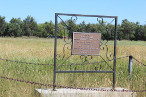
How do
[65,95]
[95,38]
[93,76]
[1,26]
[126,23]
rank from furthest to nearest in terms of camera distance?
[126,23], [1,26], [93,76], [95,38], [65,95]

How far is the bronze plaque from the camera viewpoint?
5707 millimetres

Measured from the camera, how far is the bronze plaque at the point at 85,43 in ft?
18.7

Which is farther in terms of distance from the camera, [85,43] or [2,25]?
[2,25]

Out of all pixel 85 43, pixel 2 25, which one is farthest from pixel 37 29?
pixel 85 43

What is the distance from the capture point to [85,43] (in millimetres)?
5770

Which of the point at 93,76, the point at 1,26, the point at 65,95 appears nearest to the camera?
the point at 65,95

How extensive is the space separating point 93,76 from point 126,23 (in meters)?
88.3

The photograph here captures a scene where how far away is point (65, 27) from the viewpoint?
592 centimetres

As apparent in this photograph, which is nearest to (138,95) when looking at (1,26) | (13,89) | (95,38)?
(95,38)

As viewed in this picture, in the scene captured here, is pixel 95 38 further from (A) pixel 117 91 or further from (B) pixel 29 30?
(B) pixel 29 30

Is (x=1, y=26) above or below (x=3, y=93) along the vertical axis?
above

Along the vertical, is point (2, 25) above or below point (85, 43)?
above

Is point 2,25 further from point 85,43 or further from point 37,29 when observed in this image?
point 85,43

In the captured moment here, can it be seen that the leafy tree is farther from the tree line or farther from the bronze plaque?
the bronze plaque
